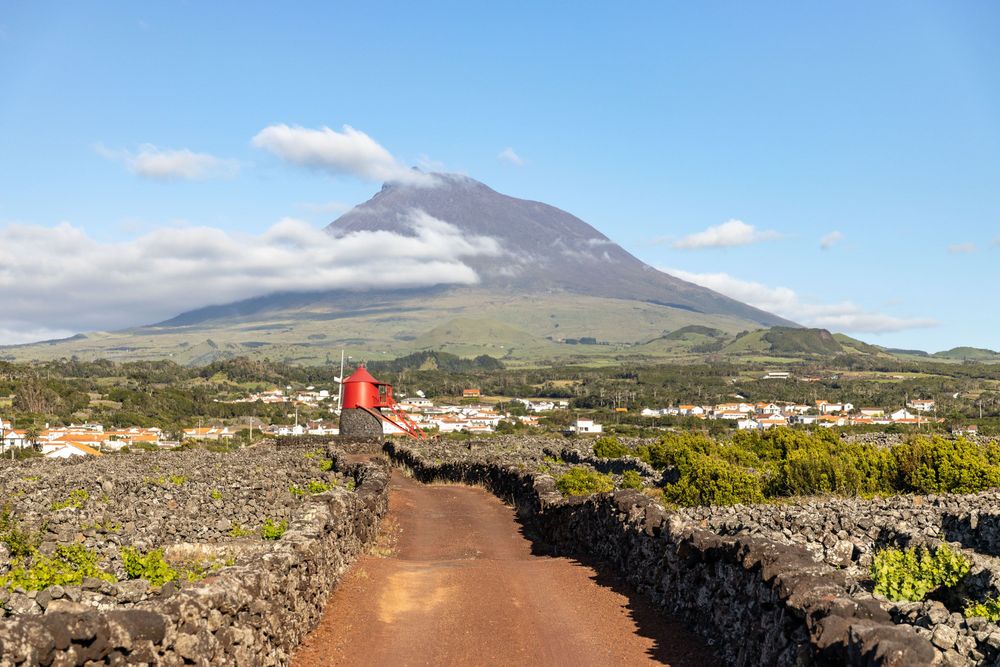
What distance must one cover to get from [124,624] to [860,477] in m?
28.4

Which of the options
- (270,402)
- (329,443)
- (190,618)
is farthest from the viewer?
(270,402)

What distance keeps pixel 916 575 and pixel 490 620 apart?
5960 millimetres

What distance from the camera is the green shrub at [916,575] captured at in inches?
452

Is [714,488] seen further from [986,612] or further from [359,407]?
[359,407]

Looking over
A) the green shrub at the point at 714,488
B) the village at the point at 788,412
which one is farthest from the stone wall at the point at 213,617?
the village at the point at 788,412

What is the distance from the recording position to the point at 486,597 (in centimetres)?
1578

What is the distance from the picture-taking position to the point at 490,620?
14.3 meters

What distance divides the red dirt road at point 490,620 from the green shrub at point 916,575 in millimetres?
2290

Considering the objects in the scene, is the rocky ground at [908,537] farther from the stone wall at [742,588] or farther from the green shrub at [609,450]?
the green shrub at [609,450]

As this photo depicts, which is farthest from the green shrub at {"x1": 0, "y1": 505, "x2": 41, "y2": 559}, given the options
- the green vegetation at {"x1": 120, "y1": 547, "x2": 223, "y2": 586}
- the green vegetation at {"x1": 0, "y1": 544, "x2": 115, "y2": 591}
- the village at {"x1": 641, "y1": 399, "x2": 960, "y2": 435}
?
the village at {"x1": 641, "y1": 399, "x2": 960, "y2": 435}

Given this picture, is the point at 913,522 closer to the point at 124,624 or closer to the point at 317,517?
the point at 317,517

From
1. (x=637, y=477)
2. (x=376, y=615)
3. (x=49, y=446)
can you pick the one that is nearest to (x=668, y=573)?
(x=376, y=615)

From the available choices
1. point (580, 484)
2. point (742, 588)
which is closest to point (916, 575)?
point (742, 588)

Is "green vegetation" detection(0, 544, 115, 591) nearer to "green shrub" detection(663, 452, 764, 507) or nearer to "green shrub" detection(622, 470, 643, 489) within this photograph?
"green shrub" detection(663, 452, 764, 507)
